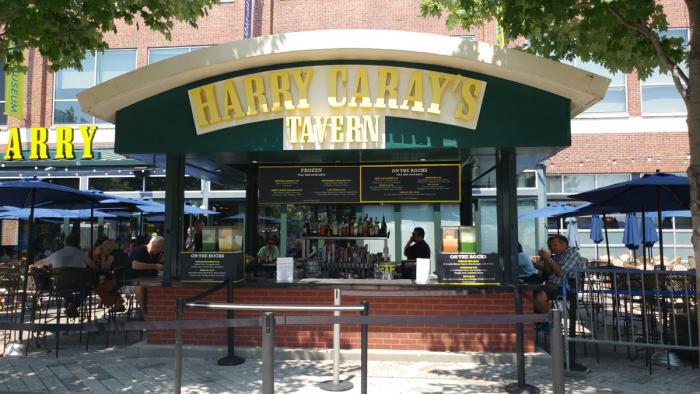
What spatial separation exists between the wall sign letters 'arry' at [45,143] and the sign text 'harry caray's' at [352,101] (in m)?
14.2

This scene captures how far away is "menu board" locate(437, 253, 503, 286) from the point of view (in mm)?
6914

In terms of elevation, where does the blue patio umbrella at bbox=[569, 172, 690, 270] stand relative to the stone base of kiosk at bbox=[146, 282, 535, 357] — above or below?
above

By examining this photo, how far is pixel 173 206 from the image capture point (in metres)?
7.48

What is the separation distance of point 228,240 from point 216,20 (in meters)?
15.3

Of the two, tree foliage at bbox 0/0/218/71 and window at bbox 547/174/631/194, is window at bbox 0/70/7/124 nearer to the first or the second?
tree foliage at bbox 0/0/218/71

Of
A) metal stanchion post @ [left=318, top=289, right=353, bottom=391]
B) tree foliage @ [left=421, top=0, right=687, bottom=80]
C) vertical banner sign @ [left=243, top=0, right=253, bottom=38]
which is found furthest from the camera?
vertical banner sign @ [left=243, top=0, right=253, bottom=38]

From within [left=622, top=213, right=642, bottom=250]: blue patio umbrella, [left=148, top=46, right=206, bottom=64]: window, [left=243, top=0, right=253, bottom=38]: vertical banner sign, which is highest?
[left=243, top=0, right=253, bottom=38]: vertical banner sign

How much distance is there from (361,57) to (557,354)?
4559 mm

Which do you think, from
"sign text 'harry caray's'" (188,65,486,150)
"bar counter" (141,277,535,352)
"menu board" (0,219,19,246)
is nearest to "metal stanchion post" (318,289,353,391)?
"bar counter" (141,277,535,352)

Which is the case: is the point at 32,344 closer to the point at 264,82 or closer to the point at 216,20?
the point at 264,82

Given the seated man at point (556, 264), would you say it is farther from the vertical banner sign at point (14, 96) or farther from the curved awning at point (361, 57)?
the vertical banner sign at point (14, 96)

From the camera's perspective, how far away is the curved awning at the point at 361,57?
641cm

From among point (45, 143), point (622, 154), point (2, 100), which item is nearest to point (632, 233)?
point (622, 154)

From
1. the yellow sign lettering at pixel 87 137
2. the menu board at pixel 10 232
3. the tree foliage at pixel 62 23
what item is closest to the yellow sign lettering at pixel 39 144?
the yellow sign lettering at pixel 87 137
